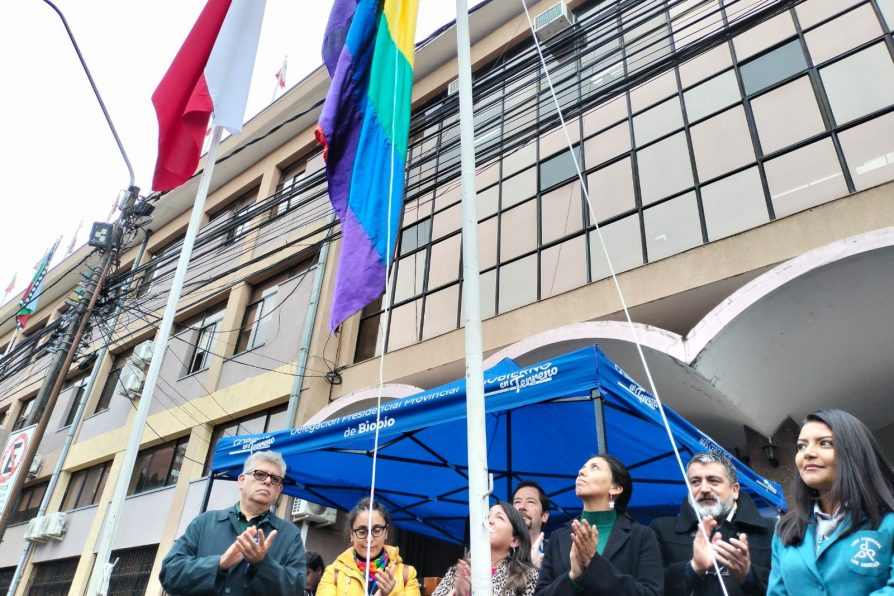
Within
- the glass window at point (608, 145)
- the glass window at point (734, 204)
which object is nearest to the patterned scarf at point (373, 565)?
the glass window at point (734, 204)

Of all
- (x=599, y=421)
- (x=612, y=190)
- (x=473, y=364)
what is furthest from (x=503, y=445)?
(x=612, y=190)

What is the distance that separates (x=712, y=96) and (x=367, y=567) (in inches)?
319

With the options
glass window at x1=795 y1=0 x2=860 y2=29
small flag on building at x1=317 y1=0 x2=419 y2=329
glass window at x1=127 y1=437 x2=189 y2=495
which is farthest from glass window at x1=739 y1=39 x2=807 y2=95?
glass window at x1=127 y1=437 x2=189 y2=495

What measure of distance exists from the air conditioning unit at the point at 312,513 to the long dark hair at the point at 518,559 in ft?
22.0

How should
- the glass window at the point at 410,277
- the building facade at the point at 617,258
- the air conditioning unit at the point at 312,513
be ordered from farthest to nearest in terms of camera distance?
1. the glass window at the point at 410,277
2. the air conditioning unit at the point at 312,513
3. the building facade at the point at 617,258

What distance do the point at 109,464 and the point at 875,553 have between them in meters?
17.2

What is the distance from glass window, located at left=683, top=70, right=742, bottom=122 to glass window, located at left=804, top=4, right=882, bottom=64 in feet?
3.28

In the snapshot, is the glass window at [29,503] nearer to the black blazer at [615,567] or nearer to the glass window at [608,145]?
the glass window at [608,145]

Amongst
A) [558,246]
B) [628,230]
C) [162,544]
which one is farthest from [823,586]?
[162,544]

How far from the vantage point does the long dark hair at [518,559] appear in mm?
3576

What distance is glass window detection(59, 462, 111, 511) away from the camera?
51.7 feet

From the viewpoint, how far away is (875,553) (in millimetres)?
2137

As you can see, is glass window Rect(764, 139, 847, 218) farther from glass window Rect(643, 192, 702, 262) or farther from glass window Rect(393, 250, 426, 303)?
glass window Rect(393, 250, 426, 303)

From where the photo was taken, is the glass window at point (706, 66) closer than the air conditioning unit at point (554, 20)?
Yes
